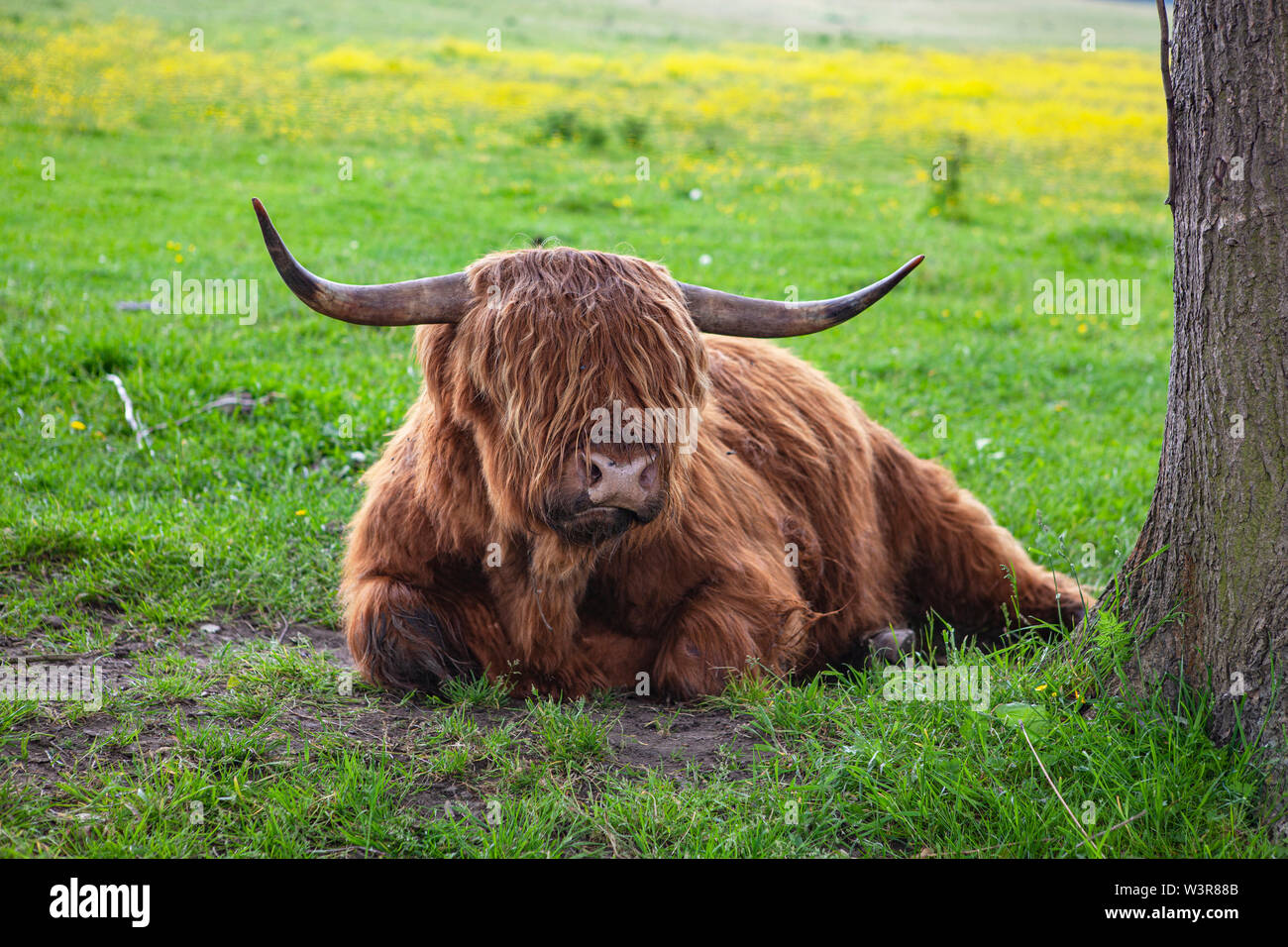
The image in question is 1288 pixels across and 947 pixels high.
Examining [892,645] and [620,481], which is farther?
[892,645]

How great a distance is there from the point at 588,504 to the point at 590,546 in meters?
0.24

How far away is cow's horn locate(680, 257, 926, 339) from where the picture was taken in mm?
3637

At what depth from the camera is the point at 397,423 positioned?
6.27 meters

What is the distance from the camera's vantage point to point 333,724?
3.47m

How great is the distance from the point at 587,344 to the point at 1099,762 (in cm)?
184

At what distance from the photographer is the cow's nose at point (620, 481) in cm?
316

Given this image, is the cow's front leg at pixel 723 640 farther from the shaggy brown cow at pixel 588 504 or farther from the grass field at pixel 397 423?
the grass field at pixel 397 423
